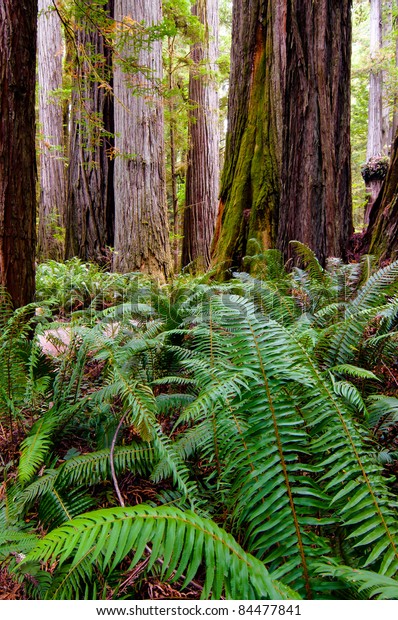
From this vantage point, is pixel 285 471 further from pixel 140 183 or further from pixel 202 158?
pixel 202 158

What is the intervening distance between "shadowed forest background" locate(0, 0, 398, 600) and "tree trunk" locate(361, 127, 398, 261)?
20 mm

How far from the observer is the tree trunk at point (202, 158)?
8.38 m

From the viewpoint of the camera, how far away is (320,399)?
104 centimetres

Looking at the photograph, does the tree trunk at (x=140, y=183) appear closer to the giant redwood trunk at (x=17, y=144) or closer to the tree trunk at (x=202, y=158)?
the tree trunk at (x=202, y=158)

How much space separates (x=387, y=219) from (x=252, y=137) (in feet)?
6.92

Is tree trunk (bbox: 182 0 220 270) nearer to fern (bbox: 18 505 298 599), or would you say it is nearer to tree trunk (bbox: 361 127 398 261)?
tree trunk (bbox: 361 127 398 261)

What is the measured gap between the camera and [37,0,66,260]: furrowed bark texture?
345 inches

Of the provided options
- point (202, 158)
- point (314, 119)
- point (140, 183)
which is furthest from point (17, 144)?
point (202, 158)

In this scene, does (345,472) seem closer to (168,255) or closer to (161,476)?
(161,476)

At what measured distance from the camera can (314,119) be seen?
3.45 metres

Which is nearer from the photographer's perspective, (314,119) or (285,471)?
(285,471)

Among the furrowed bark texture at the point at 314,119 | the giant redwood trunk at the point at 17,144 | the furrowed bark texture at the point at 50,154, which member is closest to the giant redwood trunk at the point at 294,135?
the furrowed bark texture at the point at 314,119

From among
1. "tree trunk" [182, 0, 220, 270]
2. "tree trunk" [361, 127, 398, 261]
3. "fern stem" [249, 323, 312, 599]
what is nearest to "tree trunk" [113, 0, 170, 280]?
"tree trunk" [182, 0, 220, 270]
